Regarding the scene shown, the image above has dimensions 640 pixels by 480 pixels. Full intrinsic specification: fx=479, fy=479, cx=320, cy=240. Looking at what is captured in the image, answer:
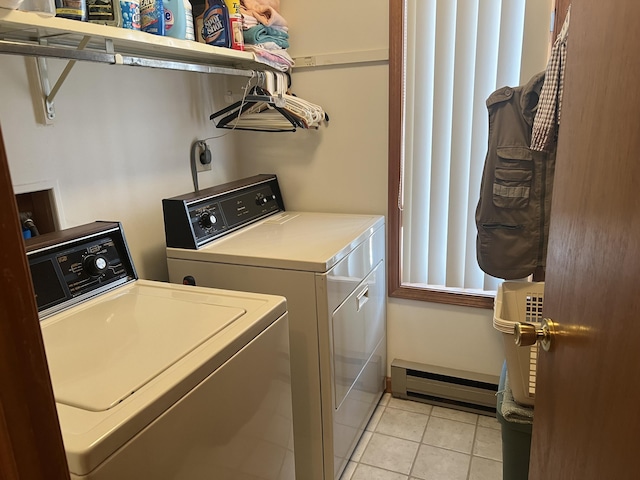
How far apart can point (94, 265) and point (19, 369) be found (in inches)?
42.9

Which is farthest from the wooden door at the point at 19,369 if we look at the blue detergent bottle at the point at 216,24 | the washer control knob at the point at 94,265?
the blue detergent bottle at the point at 216,24

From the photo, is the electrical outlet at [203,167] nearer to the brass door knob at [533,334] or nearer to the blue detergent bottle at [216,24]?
the blue detergent bottle at [216,24]

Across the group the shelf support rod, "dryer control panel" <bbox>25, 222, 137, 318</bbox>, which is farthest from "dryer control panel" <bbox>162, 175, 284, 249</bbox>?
the shelf support rod

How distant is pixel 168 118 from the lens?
2070mm

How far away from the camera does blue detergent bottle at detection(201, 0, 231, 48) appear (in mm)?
1892

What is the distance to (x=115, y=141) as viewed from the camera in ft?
5.90

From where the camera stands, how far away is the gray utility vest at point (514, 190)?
191 cm

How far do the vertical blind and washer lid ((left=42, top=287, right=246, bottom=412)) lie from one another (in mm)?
1321

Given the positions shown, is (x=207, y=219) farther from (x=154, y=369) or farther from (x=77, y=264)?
(x=154, y=369)

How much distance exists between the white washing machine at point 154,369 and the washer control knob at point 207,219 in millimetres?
380

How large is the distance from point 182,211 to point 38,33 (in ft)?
2.38

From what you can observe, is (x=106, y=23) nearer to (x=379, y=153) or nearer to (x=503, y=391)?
(x=379, y=153)

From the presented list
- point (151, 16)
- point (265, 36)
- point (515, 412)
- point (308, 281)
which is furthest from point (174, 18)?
point (515, 412)

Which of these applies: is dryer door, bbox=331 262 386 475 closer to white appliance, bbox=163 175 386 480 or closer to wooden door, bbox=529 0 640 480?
white appliance, bbox=163 175 386 480
